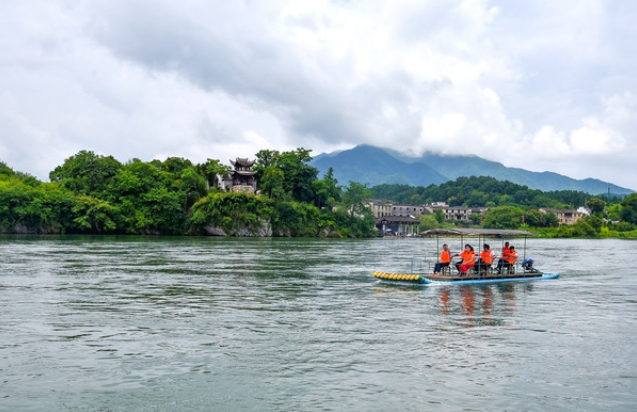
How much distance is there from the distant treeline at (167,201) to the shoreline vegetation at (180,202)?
0.59 feet

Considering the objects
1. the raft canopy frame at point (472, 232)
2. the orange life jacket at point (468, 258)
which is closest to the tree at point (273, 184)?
the raft canopy frame at point (472, 232)

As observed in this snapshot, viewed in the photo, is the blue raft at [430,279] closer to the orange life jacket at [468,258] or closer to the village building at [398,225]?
the orange life jacket at [468,258]

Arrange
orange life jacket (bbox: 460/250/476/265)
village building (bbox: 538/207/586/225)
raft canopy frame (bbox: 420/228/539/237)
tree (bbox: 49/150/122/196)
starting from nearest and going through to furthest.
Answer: orange life jacket (bbox: 460/250/476/265)
raft canopy frame (bbox: 420/228/539/237)
tree (bbox: 49/150/122/196)
village building (bbox: 538/207/586/225)

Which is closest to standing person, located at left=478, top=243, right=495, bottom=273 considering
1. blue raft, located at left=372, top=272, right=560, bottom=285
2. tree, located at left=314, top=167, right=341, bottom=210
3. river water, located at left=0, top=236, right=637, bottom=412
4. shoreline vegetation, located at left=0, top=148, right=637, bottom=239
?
blue raft, located at left=372, top=272, right=560, bottom=285

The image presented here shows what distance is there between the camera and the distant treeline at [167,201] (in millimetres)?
98625

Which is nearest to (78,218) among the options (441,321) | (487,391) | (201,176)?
(201,176)

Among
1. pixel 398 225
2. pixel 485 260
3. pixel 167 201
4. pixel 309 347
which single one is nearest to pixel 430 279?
pixel 485 260

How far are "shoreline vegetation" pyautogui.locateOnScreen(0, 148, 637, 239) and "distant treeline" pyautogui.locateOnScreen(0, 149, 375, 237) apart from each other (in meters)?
0.18

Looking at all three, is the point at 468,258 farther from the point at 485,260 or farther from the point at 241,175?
the point at 241,175

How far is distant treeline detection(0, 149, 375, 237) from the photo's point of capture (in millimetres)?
98625

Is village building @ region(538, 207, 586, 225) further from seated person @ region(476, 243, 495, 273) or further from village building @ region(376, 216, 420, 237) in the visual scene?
seated person @ region(476, 243, 495, 273)

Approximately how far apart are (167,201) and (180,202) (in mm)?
3423

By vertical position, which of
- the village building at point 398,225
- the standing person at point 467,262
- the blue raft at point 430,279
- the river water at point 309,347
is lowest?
the river water at point 309,347

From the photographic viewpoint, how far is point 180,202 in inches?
4407
